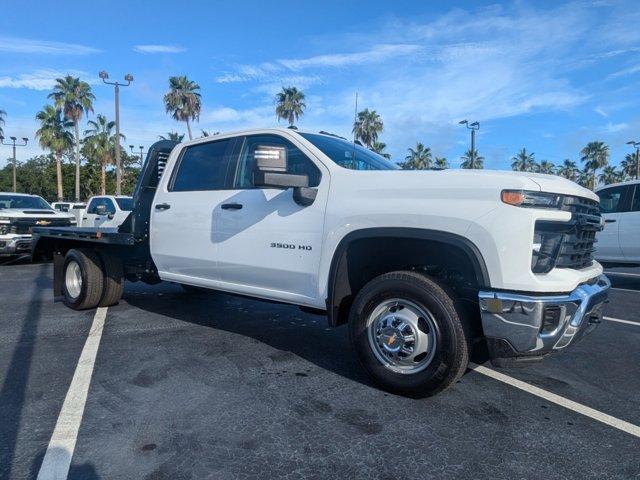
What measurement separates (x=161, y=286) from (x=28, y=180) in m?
72.4

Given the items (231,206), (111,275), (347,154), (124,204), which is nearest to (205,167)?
(231,206)

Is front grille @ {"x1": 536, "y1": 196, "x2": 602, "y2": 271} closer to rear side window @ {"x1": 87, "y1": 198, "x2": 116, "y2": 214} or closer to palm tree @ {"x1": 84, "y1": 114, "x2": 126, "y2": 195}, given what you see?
rear side window @ {"x1": 87, "y1": 198, "x2": 116, "y2": 214}

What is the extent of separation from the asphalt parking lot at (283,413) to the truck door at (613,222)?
15.4 feet

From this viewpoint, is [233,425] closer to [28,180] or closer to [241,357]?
[241,357]

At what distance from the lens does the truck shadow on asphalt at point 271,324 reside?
14.2 ft

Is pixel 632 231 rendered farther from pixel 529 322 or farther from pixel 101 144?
pixel 101 144

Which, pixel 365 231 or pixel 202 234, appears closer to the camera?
pixel 365 231

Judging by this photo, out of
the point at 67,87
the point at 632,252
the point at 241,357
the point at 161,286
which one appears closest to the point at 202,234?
the point at 241,357

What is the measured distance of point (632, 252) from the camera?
904 cm

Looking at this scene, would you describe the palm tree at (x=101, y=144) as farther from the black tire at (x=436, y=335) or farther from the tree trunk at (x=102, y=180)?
the black tire at (x=436, y=335)

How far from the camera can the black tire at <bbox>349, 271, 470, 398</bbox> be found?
10.4 feet

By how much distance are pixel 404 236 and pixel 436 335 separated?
682 millimetres

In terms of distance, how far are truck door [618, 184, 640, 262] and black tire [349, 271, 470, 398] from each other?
7.51 meters

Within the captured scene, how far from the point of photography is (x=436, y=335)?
3232 mm
